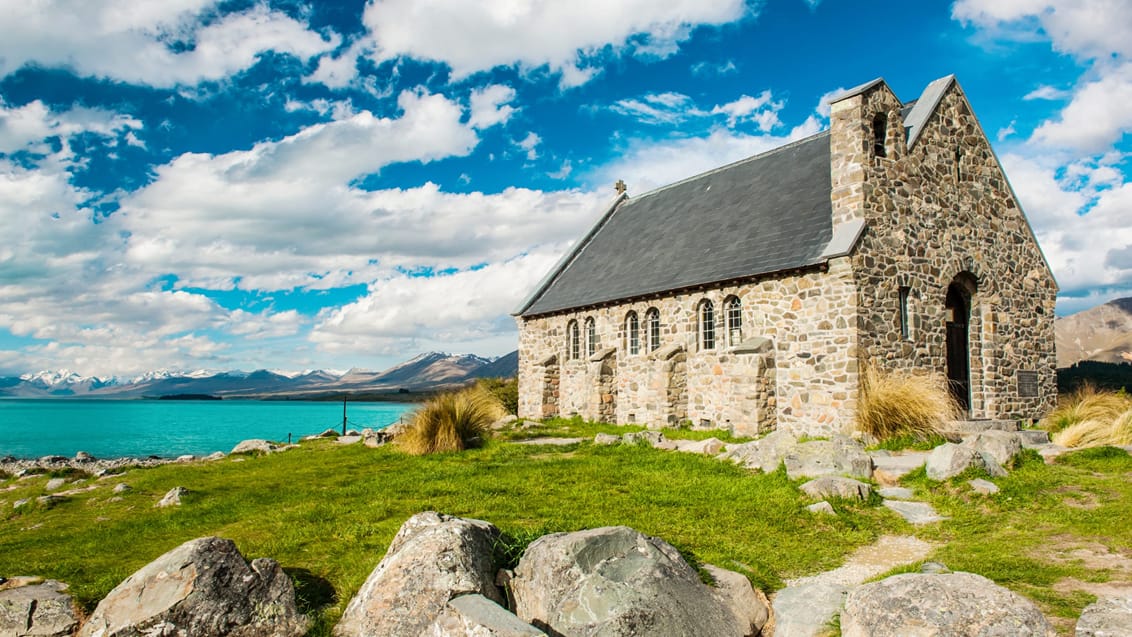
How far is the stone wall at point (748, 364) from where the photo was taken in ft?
56.1

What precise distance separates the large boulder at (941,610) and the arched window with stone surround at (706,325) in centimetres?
1583

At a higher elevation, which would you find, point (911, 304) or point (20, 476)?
point (911, 304)

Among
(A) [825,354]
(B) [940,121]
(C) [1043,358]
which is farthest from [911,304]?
(C) [1043,358]

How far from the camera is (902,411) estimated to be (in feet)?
49.4

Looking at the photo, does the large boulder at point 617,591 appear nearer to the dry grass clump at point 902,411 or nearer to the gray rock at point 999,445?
the gray rock at point 999,445

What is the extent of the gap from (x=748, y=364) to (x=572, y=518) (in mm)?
10669

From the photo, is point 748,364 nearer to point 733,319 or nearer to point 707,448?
point 733,319

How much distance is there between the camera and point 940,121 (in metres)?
19.5

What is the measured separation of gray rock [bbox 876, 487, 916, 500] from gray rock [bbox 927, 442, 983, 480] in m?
0.58

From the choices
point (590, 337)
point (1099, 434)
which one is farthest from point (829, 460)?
point (590, 337)

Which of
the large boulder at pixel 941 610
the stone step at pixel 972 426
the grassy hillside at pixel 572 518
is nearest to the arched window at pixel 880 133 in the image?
the stone step at pixel 972 426

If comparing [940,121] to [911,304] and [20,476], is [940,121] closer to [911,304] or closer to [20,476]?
[911,304]

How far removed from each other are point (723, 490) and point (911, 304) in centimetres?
1037

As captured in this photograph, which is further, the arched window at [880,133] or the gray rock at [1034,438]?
the arched window at [880,133]
